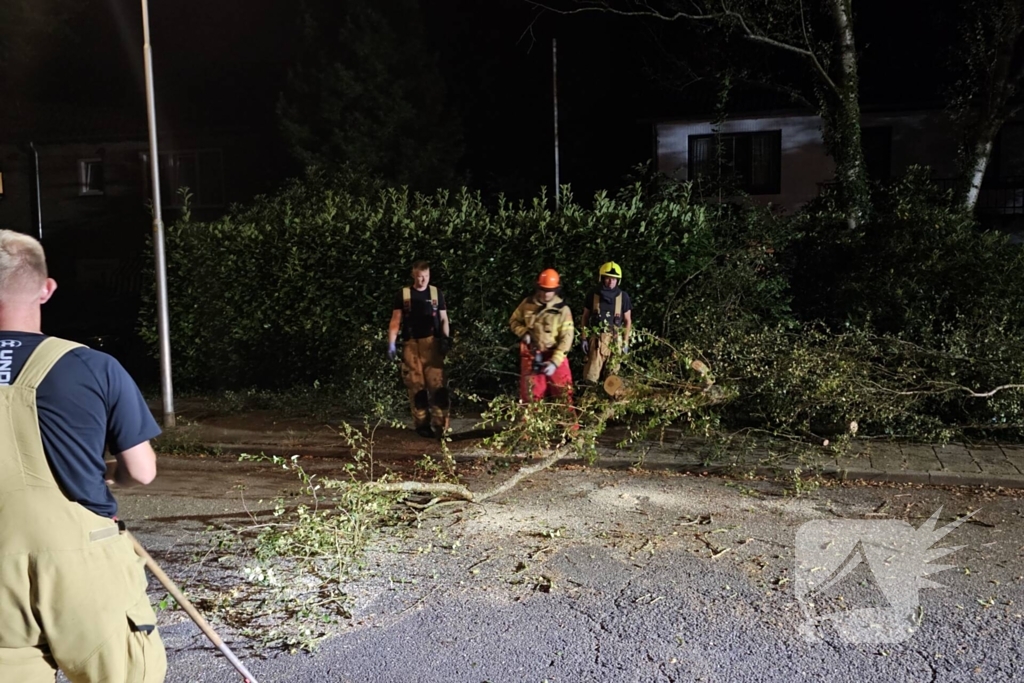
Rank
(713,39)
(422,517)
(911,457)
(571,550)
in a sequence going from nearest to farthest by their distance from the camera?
(571,550), (422,517), (911,457), (713,39)

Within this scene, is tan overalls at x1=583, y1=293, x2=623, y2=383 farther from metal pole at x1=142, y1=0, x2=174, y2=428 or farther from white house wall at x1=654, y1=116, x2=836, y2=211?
white house wall at x1=654, y1=116, x2=836, y2=211

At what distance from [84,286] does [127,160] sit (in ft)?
12.9

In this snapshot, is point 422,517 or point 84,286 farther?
point 84,286

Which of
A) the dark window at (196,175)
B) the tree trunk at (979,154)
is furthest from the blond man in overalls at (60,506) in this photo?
the dark window at (196,175)

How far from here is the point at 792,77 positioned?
22.3 metres

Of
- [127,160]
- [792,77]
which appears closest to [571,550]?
[792,77]

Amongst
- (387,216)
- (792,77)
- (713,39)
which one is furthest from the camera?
(792,77)

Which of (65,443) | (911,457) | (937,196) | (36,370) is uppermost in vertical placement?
(937,196)

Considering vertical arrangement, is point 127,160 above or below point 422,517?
above

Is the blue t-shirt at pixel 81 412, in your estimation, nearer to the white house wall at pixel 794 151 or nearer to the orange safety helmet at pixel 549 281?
the orange safety helmet at pixel 549 281

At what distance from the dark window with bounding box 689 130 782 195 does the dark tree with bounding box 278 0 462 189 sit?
6.55 metres

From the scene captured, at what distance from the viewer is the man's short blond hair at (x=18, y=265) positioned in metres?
2.50

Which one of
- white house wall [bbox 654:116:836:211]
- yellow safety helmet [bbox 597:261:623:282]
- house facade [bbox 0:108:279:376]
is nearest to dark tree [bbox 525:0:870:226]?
yellow safety helmet [bbox 597:261:623:282]

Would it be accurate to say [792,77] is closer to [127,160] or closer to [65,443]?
[127,160]
